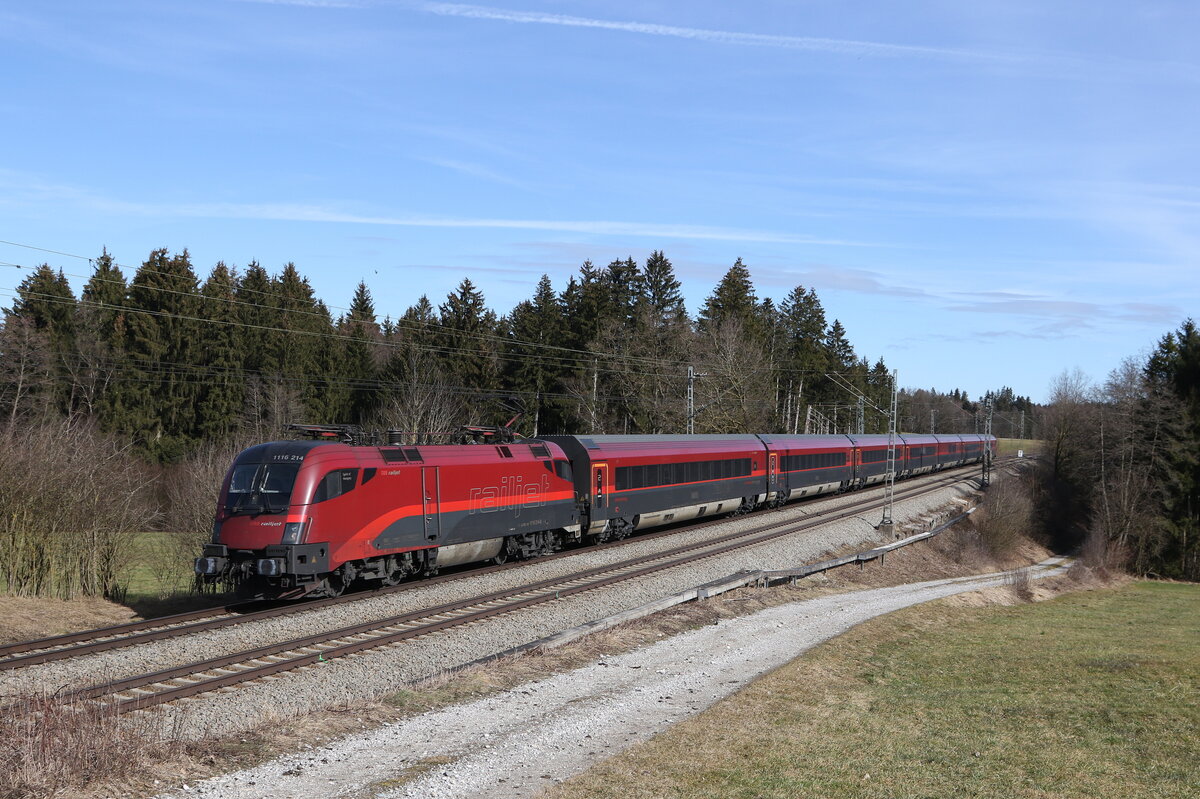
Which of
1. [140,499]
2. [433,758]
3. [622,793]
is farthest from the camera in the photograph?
[140,499]

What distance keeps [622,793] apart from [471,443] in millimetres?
16121

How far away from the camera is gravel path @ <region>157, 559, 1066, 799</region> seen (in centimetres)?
888

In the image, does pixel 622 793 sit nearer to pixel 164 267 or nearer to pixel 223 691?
pixel 223 691

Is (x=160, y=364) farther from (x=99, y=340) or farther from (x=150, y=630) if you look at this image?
(x=150, y=630)

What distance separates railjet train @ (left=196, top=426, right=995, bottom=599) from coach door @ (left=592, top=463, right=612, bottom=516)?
2.2 inches

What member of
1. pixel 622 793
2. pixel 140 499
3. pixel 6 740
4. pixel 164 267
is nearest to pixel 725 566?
pixel 140 499

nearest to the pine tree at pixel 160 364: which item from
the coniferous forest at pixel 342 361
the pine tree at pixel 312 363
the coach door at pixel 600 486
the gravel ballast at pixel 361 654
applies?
the coniferous forest at pixel 342 361

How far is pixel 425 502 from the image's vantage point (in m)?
20.8

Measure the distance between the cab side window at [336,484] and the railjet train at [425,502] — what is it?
2 cm

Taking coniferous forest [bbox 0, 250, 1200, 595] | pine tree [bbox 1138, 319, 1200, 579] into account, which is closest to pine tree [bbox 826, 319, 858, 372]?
coniferous forest [bbox 0, 250, 1200, 595]

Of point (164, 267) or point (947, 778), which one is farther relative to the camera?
point (164, 267)

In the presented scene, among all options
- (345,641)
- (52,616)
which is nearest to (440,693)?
(345,641)

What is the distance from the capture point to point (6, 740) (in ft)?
26.3

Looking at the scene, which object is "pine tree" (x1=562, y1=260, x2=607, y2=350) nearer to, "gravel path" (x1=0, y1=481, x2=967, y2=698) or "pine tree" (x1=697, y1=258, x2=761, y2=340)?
"pine tree" (x1=697, y1=258, x2=761, y2=340)
